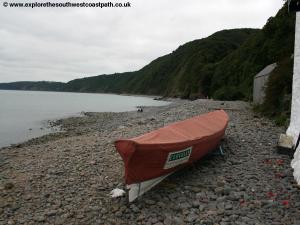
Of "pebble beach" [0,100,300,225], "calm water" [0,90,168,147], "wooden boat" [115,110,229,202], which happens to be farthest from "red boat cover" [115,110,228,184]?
"calm water" [0,90,168,147]

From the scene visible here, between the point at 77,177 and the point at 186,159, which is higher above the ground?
the point at 186,159

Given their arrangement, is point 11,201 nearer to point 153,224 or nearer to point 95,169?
point 95,169

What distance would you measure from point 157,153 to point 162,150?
146 mm

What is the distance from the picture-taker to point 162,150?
7.70 metres

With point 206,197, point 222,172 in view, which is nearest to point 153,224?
point 206,197

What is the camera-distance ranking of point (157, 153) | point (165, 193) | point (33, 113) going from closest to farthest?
point (157, 153) → point (165, 193) → point (33, 113)

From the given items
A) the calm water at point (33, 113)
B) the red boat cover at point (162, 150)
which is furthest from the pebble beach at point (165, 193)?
the calm water at point (33, 113)

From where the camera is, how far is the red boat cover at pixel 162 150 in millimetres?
7332

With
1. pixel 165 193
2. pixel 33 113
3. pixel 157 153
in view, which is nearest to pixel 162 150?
pixel 157 153

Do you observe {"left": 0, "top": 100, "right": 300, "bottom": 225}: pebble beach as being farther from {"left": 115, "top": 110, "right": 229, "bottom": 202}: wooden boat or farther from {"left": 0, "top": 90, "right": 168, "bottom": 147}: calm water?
{"left": 0, "top": 90, "right": 168, "bottom": 147}: calm water

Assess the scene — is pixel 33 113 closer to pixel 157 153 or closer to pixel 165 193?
pixel 165 193

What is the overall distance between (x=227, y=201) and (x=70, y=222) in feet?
10.9

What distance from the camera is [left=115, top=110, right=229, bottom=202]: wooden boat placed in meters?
7.34

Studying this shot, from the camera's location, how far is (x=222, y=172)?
30.3ft
